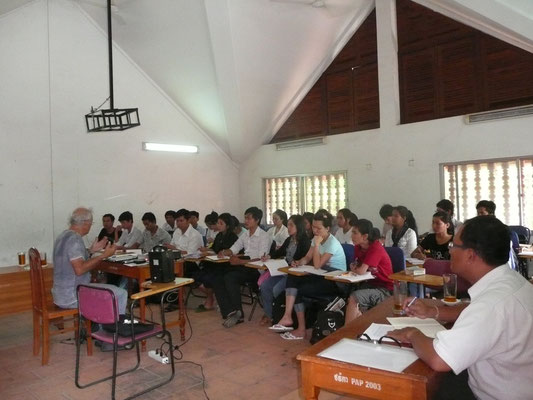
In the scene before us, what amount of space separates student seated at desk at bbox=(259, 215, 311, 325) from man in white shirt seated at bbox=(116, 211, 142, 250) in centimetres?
272

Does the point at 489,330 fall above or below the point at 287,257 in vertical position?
above

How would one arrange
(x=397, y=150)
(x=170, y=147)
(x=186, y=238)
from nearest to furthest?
(x=186, y=238)
(x=397, y=150)
(x=170, y=147)

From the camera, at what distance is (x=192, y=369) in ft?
11.3

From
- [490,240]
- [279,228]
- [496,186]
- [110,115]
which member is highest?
[110,115]

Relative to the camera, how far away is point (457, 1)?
5348mm

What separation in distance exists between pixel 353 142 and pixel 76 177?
4.61 meters

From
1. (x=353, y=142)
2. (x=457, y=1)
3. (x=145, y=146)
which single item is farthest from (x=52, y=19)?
(x=457, y=1)

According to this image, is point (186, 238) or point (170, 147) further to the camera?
point (170, 147)

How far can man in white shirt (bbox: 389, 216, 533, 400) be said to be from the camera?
4.67ft

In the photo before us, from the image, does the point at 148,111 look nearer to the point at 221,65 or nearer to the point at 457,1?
the point at 221,65

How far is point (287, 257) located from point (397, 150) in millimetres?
3043

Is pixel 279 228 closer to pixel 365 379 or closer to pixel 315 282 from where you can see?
pixel 315 282

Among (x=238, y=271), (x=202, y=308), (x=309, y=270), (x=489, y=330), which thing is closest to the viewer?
(x=489, y=330)

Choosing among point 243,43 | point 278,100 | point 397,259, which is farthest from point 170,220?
point 397,259
